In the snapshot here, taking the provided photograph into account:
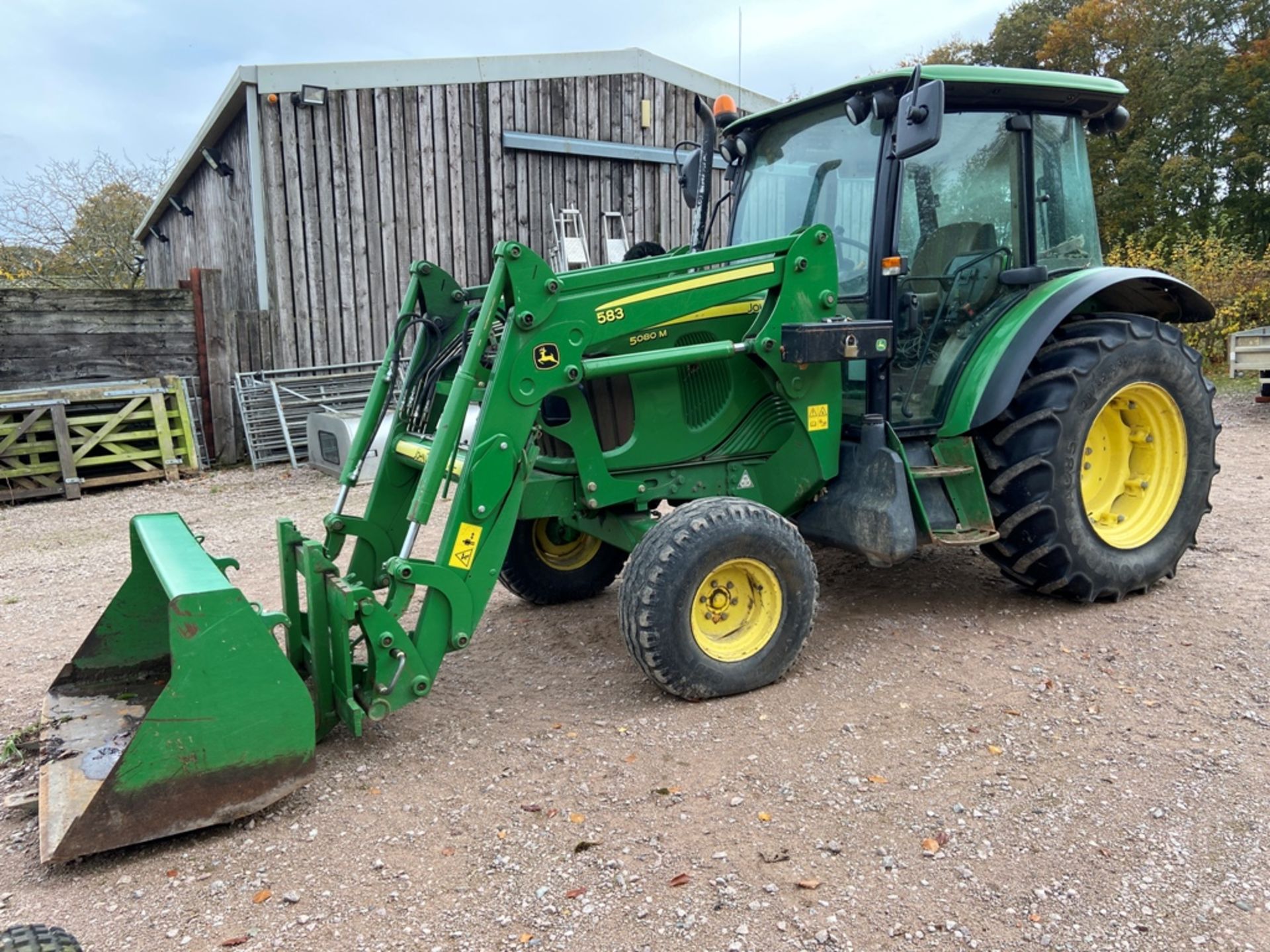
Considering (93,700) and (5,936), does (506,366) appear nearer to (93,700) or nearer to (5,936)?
(93,700)

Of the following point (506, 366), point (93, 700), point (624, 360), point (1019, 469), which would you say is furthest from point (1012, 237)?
point (93, 700)

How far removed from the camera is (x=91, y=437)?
889cm

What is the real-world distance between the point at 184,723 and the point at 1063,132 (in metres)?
4.50

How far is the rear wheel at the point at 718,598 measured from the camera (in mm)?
3518

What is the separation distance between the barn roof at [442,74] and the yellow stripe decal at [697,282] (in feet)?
25.1

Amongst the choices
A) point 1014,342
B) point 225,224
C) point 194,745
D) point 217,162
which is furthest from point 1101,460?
point 225,224

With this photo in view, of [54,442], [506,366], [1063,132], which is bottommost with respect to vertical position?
[54,442]

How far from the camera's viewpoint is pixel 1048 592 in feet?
15.0

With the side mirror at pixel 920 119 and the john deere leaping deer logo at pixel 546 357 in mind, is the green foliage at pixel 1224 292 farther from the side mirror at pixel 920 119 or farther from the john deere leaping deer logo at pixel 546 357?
the john deere leaping deer logo at pixel 546 357

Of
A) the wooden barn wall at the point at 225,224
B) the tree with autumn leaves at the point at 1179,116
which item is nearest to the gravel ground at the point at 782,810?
the wooden barn wall at the point at 225,224

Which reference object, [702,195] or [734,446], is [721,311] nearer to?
[734,446]

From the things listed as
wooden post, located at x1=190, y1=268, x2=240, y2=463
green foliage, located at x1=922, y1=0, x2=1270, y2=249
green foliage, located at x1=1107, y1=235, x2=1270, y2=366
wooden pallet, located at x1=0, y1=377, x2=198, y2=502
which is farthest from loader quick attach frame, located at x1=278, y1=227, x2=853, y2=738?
green foliage, located at x1=922, y1=0, x2=1270, y2=249

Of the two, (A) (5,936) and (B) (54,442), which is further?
(B) (54,442)

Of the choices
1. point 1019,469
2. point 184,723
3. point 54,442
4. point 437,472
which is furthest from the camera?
point 54,442
